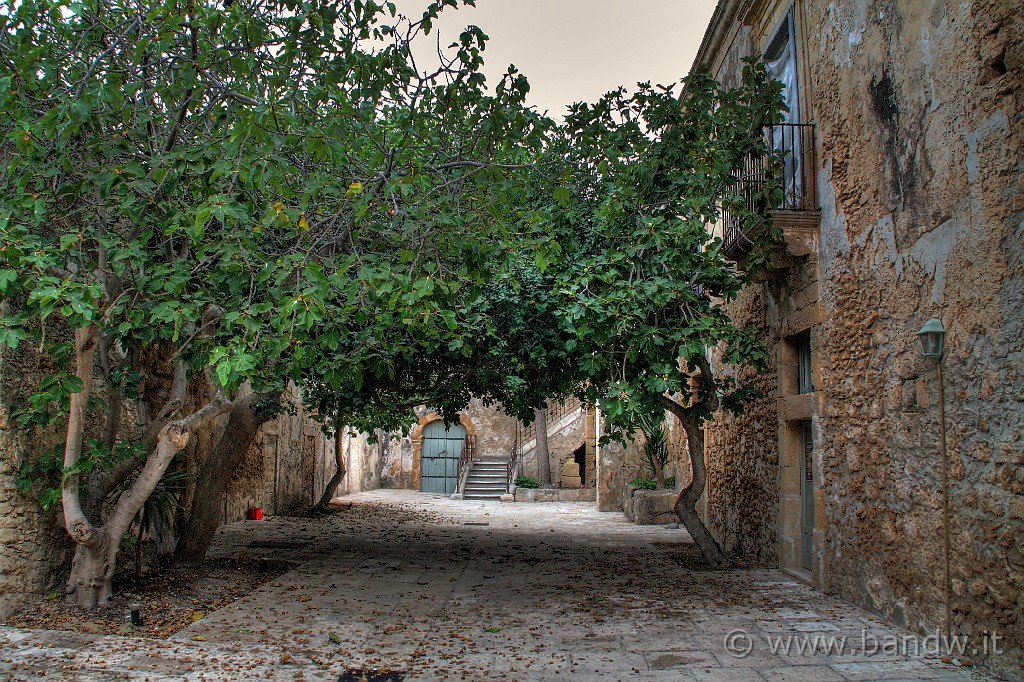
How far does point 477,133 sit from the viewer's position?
5.34 metres

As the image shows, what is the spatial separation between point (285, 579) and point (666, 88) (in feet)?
22.1

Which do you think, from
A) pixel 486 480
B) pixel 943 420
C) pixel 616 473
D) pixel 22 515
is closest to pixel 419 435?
pixel 486 480

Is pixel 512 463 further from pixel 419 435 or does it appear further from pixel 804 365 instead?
pixel 804 365

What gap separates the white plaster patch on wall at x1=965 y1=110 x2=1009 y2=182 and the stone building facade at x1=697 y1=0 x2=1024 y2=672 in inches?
0.5

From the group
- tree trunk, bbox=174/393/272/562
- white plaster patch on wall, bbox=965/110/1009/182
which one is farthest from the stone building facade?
tree trunk, bbox=174/393/272/562

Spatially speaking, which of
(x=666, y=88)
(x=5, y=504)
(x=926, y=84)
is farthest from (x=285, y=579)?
(x=926, y=84)

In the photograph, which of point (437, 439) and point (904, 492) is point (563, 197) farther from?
point (437, 439)

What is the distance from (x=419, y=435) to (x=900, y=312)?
2157cm

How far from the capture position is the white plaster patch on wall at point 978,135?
457 cm

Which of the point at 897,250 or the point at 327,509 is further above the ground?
the point at 897,250

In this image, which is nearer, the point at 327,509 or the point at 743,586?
the point at 743,586

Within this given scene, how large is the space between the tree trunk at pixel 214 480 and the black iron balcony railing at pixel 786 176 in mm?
5753

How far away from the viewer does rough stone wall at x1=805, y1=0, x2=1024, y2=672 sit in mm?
4504

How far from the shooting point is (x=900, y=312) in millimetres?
5699
